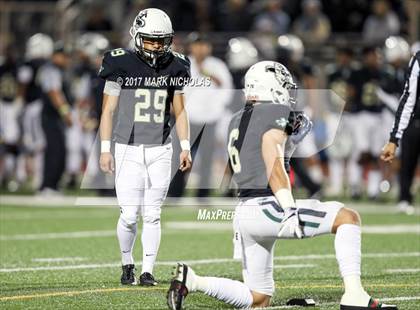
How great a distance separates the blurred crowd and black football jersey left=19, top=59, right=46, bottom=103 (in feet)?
0.05

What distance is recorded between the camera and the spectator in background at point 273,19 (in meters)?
16.7

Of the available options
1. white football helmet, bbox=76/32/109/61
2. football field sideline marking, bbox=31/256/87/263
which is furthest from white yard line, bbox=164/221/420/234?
white football helmet, bbox=76/32/109/61

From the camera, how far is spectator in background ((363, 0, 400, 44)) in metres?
16.5

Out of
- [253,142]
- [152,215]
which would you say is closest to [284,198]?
[253,142]

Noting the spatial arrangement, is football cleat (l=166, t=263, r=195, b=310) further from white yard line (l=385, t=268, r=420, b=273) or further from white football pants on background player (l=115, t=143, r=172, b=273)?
white yard line (l=385, t=268, r=420, b=273)

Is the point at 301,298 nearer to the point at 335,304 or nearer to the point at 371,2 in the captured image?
the point at 335,304

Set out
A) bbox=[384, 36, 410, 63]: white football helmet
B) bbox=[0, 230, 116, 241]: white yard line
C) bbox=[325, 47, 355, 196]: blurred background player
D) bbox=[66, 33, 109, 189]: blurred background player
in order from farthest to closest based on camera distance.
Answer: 1. bbox=[66, 33, 109, 189]: blurred background player
2. bbox=[325, 47, 355, 196]: blurred background player
3. bbox=[384, 36, 410, 63]: white football helmet
4. bbox=[0, 230, 116, 241]: white yard line

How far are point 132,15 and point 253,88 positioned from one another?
1140 cm

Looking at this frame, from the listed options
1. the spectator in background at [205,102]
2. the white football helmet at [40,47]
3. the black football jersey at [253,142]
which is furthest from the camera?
the white football helmet at [40,47]

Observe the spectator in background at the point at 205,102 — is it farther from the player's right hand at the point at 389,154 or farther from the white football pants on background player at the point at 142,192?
the white football pants on background player at the point at 142,192

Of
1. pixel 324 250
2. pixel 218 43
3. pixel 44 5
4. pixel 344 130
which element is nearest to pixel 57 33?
pixel 44 5

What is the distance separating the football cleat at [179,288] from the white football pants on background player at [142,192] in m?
1.43

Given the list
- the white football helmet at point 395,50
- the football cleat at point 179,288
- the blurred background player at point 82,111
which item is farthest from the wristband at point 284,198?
Answer: the blurred background player at point 82,111

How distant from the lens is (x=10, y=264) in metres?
8.41
